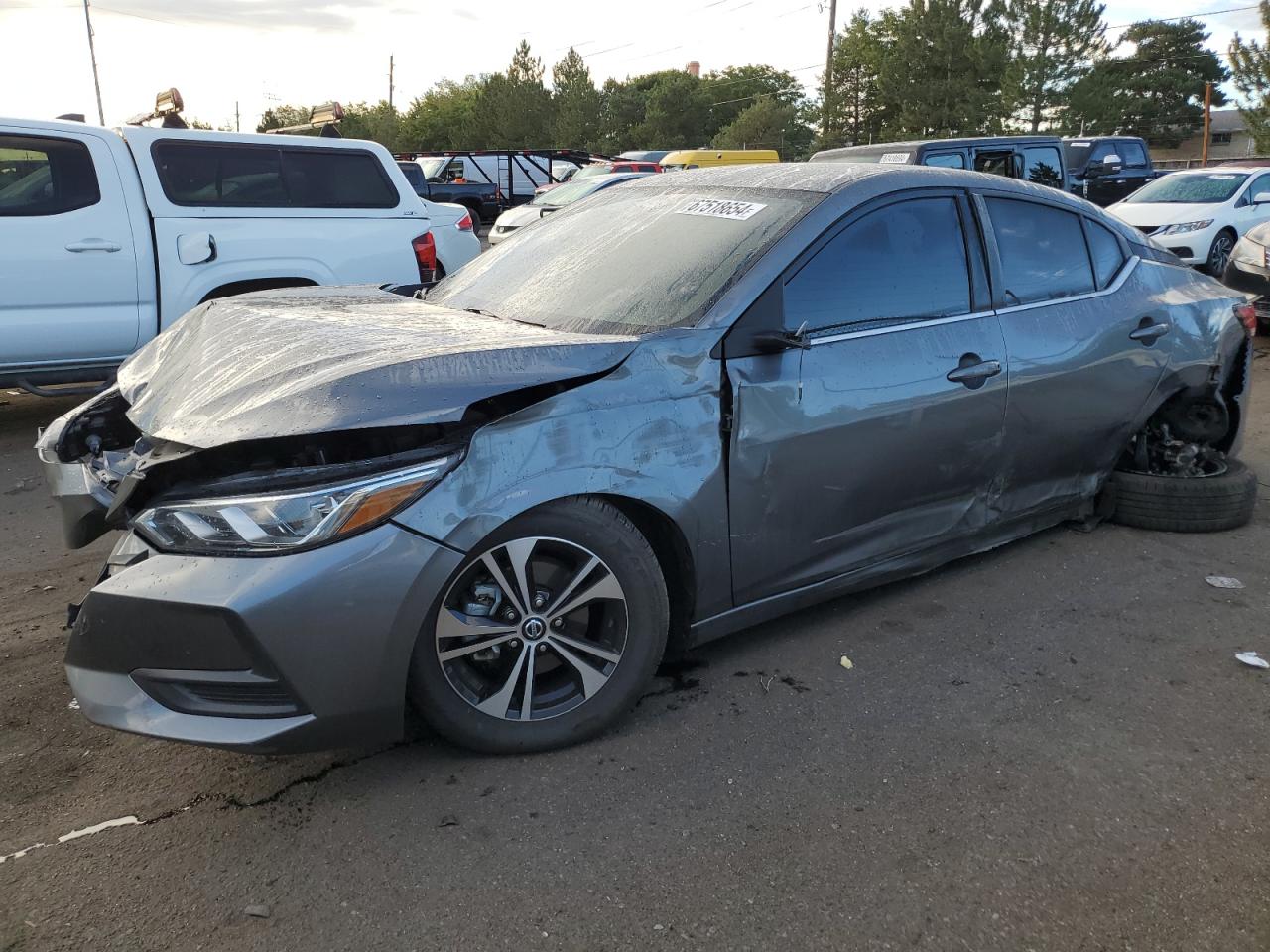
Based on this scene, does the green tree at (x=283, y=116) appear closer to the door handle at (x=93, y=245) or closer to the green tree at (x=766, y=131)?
the green tree at (x=766, y=131)

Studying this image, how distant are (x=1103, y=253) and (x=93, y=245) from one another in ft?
18.6

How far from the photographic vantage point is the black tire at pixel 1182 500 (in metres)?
4.60

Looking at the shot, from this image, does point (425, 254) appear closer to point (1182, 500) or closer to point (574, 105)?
point (1182, 500)

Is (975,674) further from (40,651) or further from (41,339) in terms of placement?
(41,339)

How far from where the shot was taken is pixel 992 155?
494 inches

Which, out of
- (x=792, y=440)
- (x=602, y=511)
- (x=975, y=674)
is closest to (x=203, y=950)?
(x=602, y=511)

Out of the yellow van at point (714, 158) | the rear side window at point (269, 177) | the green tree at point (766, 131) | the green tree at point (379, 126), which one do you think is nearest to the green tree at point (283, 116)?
the green tree at point (379, 126)

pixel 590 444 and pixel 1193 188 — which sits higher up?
pixel 1193 188

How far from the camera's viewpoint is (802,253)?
330cm

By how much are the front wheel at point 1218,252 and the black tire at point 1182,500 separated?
10.7 metres

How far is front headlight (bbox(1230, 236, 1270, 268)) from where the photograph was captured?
9453mm

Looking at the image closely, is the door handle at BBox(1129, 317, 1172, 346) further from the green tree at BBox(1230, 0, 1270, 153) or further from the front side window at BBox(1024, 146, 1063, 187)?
the green tree at BBox(1230, 0, 1270, 153)

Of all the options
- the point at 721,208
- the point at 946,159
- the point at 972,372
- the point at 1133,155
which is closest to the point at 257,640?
the point at 721,208

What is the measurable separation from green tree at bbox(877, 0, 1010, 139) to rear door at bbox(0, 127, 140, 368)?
42524mm
